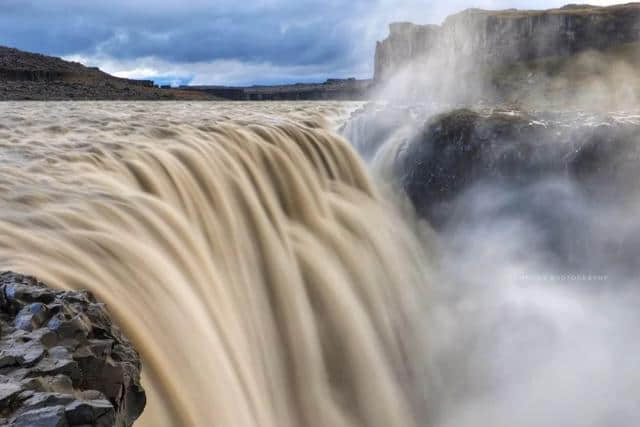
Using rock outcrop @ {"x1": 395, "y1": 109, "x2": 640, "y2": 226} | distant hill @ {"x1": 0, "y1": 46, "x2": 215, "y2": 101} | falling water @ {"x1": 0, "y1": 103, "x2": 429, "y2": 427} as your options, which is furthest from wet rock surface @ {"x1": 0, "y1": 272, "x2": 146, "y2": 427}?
distant hill @ {"x1": 0, "y1": 46, "x2": 215, "y2": 101}

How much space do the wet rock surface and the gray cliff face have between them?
58.0 meters

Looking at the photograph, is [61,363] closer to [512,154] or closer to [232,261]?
[232,261]

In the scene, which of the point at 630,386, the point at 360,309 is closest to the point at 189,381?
the point at 360,309

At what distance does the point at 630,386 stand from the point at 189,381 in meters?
5.57

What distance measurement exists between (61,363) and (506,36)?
219 ft

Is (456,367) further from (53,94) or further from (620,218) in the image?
(53,94)

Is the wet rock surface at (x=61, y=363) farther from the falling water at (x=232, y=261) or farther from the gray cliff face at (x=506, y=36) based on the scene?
the gray cliff face at (x=506, y=36)

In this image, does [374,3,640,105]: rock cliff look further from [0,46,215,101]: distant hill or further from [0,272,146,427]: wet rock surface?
[0,272,146,427]: wet rock surface

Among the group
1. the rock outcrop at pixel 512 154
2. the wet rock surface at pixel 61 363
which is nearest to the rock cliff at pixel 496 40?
the rock outcrop at pixel 512 154

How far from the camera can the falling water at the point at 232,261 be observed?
424 centimetres

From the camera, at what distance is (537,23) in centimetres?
6131

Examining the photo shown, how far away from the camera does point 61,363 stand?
2680mm

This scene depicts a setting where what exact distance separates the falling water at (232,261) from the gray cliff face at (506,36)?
52173mm

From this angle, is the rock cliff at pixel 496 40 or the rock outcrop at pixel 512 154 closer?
the rock outcrop at pixel 512 154
